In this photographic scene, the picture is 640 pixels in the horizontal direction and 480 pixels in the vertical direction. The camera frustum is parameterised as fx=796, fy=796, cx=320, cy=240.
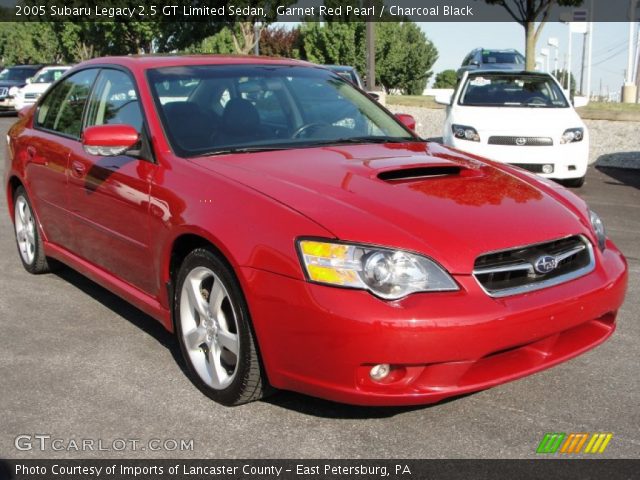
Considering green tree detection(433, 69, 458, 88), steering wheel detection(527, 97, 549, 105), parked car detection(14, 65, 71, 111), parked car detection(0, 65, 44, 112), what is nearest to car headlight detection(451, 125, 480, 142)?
steering wheel detection(527, 97, 549, 105)

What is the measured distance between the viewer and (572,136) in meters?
9.88

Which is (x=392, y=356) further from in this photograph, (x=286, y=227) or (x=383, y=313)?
(x=286, y=227)

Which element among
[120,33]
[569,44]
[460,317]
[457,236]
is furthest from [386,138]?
[120,33]

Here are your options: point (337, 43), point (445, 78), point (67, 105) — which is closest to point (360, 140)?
point (67, 105)

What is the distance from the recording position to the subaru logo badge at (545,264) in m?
3.23

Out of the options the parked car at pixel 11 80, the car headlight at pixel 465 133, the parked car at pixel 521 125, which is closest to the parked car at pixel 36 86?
the parked car at pixel 11 80

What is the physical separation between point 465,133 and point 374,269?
7624 millimetres

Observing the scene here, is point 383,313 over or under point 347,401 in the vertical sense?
over

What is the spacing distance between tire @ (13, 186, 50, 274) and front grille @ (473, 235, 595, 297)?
3561mm

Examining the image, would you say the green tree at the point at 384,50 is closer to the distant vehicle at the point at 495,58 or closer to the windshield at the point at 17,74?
the distant vehicle at the point at 495,58

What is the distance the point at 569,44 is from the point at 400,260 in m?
35.6

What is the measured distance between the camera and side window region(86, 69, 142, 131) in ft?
14.3

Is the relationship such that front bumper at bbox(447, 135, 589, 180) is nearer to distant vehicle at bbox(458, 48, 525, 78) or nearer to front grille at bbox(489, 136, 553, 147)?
front grille at bbox(489, 136, 553, 147)

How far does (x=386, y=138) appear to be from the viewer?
453 centimetres
